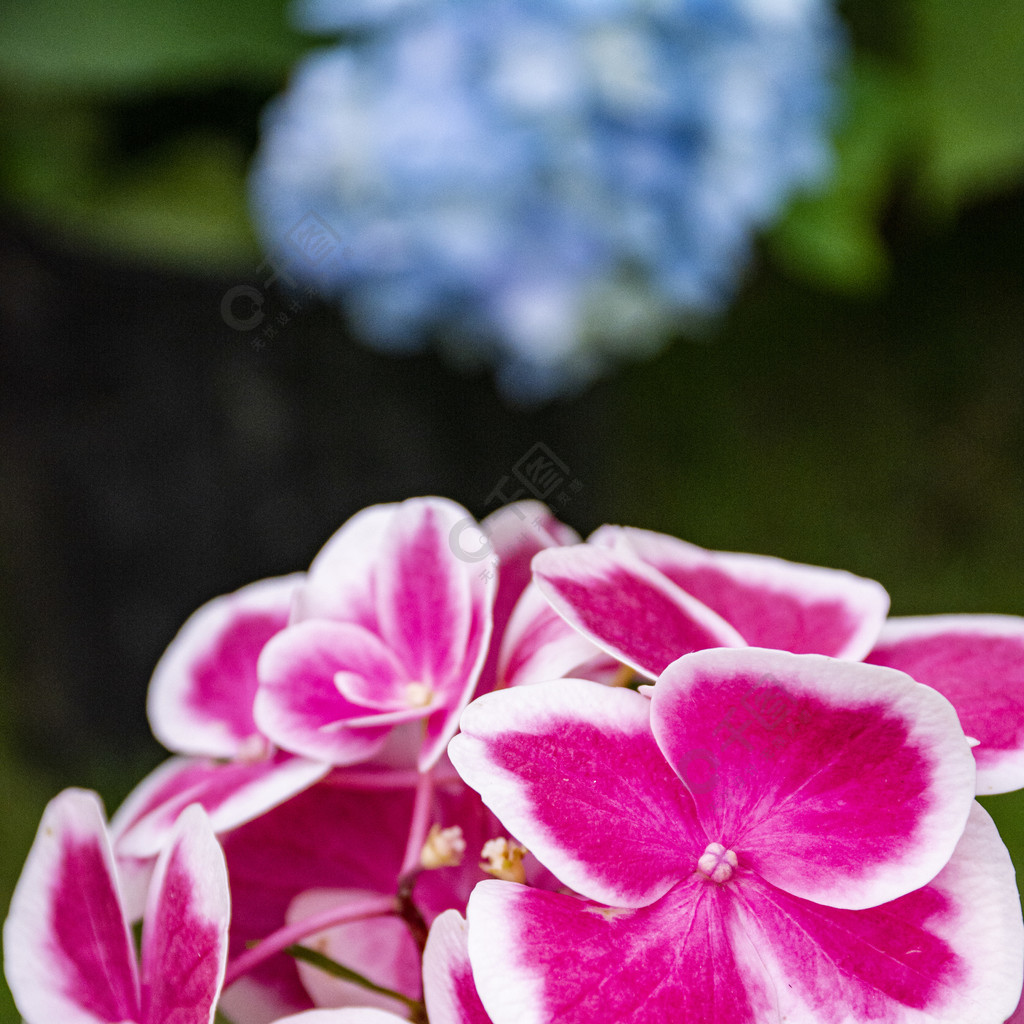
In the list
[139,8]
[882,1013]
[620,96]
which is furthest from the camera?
[139,8]

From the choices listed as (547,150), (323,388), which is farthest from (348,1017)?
(323,388)

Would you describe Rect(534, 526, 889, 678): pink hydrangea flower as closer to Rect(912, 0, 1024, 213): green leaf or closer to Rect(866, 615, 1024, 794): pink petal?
Rect(866, 615, 1024, 794): pink petal

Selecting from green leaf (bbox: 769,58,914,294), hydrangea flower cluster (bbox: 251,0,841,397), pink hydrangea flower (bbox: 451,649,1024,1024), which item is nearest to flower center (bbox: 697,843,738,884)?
pink hydrangea flower (bbox: 451,649,1024,1024)

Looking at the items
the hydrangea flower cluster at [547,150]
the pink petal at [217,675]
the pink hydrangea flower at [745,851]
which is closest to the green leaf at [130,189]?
the hydrangea flower cluster at [547,150]

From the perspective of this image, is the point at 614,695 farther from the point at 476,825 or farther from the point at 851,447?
the point at 851,447

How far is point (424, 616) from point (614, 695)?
2.2 inches

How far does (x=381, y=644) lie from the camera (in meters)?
0.23

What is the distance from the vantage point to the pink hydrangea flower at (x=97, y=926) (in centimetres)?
19

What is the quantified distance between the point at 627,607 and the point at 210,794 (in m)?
0.09

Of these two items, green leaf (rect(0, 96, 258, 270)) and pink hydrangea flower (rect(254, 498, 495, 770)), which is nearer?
pink hydrangea flower (rect(254, 498, 495, 770))

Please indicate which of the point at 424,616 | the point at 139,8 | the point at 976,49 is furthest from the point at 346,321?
the point at 424,616

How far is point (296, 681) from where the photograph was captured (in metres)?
0.22

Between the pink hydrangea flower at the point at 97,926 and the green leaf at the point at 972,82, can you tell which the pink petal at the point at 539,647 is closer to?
the pink hydrangea flower at the point at 97,926

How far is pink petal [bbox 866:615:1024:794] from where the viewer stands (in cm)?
19
